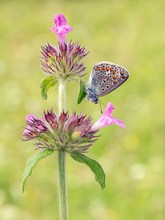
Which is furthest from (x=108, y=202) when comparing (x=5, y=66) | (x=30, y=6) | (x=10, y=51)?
(x=30, y=6)

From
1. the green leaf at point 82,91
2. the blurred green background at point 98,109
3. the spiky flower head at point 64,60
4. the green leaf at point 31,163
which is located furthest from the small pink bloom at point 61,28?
the blurred green background at point 98,109

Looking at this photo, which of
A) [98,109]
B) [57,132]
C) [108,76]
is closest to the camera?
[108,76]

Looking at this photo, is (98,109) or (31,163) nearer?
(31,163)

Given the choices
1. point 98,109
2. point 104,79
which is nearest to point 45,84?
point 104,79

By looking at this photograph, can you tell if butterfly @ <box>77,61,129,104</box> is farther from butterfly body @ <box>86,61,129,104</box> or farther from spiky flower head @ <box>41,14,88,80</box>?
spiky flower head @ <box>41,14,88,80</box>

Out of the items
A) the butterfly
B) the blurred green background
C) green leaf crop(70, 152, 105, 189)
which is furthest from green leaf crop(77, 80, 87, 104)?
the blurred green background

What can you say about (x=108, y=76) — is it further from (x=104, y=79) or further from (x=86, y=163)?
(x=86, y=163)

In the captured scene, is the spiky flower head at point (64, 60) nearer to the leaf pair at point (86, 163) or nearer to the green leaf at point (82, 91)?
the green leaf at point (82, 91)
